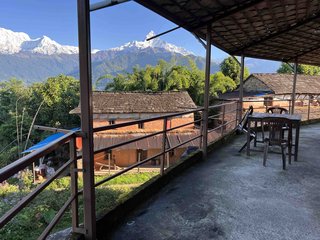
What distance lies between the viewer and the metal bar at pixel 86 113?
1.80 meters

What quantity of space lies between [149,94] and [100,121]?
420 cm

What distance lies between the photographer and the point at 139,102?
60.0 feet

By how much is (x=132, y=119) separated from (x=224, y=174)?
13.9 metres

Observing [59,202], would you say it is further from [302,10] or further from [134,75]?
[134,75]

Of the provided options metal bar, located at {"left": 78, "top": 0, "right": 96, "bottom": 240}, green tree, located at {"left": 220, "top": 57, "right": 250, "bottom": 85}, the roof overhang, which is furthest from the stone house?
metal bar, located at {"left": 78, "top": 0, "right": 96, "bottom": 240}

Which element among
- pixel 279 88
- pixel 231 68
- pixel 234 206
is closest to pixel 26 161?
pixel 234 206

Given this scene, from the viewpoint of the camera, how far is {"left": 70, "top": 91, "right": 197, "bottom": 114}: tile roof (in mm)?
17438

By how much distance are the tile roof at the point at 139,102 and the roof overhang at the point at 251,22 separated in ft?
35.8

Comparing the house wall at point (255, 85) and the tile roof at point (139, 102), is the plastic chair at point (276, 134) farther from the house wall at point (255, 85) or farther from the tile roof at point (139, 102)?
the house wall at point (255, 85)

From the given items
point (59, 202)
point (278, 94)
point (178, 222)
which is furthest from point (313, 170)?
point (278, 94)

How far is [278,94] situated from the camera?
68.3ft

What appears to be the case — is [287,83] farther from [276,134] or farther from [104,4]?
[104,4]

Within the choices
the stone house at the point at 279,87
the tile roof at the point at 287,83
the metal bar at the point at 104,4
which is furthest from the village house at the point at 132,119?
the metal bar at the point at 104,4

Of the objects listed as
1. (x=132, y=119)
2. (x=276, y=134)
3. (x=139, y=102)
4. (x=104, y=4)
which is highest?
(x=104, y=4)
